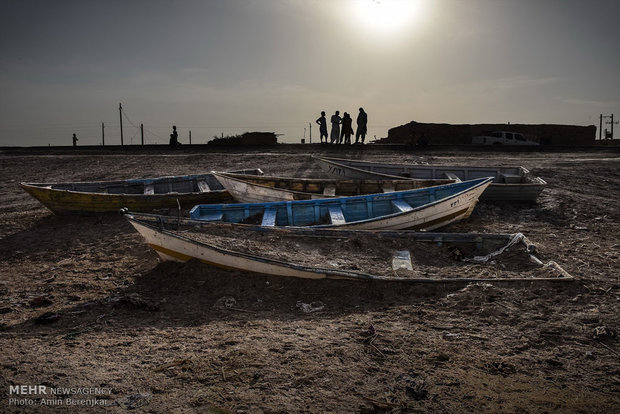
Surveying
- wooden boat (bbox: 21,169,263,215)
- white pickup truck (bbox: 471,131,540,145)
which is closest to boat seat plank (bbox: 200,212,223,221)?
wooden boat (bbox: 21,169,263,215)

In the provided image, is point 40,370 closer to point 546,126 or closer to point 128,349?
point 128,349

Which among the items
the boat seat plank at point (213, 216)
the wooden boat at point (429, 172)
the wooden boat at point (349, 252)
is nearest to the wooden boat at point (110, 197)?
the boat seat plank at point (213, 216)

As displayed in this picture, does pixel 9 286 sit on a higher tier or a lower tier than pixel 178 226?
lower

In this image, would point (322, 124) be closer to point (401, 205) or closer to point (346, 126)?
point (346, 126)

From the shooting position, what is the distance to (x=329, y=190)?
34.8ft

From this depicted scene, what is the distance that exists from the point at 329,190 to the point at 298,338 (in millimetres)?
6064

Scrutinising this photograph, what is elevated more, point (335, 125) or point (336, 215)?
point (335, 125)

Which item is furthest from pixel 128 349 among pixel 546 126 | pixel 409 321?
pixel 546 126

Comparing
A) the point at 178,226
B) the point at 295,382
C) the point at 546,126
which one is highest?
the point at 546,126

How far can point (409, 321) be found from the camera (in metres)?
5.16

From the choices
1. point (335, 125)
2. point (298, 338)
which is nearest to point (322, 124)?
point (335, 125)

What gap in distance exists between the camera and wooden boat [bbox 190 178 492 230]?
321 inches

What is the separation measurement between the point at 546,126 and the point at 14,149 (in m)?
33.4

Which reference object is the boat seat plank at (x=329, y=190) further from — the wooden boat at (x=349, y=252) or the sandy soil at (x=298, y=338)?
the sandy soil at (x=298, y=338)
